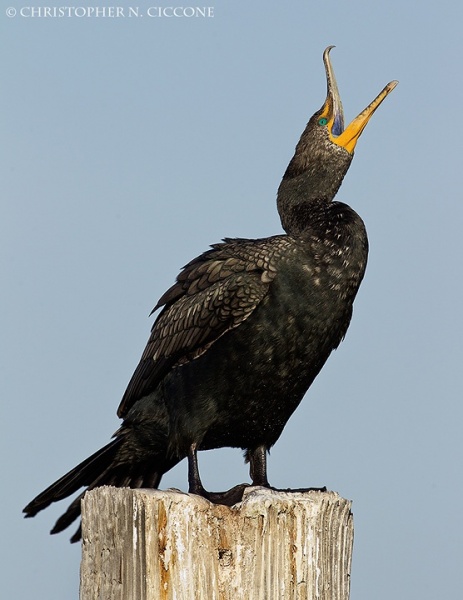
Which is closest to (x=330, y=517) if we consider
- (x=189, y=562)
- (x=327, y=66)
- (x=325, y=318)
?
(x=189, y=562)

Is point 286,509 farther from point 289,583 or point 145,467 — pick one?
point 145,467

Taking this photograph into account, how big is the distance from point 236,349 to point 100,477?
0.99m

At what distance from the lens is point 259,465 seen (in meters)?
5.28

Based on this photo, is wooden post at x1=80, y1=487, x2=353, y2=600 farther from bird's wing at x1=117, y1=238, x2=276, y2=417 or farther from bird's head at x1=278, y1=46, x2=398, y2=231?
bird's head at x1=278, y1=46, x2=398, y2=231

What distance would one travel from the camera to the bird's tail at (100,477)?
483 cm

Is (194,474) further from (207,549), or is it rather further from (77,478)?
(207,549)

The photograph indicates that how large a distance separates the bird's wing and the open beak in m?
0.95

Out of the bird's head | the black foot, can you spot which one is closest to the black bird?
the bird's head

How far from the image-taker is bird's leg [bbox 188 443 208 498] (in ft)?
15.5

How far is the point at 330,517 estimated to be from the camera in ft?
10.7

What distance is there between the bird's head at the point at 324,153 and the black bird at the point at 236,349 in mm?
282

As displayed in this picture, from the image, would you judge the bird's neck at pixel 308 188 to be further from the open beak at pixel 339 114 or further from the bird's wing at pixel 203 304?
the bird's wing at pixel 203 304

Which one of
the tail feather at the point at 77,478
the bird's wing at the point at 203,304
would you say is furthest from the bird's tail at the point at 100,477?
the bird's wing at the point at 203,304

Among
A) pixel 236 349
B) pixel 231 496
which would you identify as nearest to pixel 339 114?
pixel 236 349
